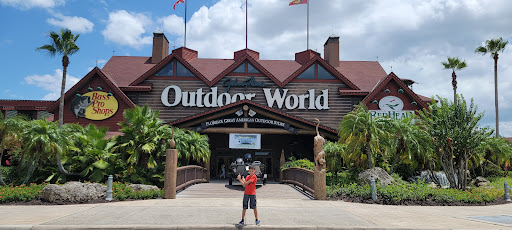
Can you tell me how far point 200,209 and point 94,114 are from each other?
57.6 ft

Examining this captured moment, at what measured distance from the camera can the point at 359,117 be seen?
16391 millimetres

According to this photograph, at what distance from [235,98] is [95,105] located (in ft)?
32.0

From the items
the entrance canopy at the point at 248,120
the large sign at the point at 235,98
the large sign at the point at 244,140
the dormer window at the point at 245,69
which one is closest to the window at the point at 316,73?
the large sign at the point at 235,98

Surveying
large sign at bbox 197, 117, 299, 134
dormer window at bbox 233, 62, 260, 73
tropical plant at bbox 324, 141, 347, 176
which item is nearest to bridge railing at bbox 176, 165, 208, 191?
large sign at bbox 197, 117, 299, 134

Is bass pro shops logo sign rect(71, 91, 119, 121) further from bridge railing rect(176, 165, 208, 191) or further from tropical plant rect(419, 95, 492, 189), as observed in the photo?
tropical plant rect(419, 95, 492, 189)

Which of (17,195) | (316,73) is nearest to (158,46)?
(316,73)

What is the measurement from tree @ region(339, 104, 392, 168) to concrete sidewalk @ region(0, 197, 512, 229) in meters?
4.73

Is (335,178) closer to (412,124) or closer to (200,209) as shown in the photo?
(412,124)

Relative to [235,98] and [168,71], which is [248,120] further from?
[168,71]

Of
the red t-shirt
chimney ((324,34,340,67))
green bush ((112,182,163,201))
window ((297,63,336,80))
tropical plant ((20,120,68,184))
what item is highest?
chimney ((324,34,340,67))

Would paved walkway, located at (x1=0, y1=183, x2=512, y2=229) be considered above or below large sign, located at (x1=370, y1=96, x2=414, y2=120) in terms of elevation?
below

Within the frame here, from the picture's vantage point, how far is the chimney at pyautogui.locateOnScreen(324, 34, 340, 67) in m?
30.8

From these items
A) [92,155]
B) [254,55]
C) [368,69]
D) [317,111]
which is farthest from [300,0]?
[92,155]

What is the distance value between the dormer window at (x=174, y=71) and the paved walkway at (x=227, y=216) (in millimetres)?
15380
